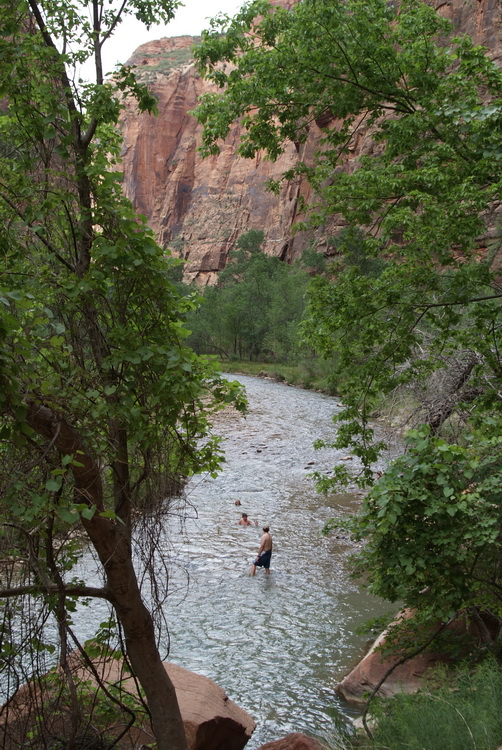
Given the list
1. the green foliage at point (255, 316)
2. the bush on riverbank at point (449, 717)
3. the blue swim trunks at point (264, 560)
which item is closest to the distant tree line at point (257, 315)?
the green foliage at point (255, 316)

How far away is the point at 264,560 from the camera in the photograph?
38.0 ft

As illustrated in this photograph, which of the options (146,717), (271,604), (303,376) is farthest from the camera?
(303,376)

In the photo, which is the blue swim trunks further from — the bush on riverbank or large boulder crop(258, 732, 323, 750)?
the bush on riverbank

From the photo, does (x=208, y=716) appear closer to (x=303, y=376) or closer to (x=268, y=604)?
(x=268, y=604)

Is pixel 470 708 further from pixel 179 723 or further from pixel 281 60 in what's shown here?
pixel 281 60

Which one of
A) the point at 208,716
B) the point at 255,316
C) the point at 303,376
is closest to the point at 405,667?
the point at 208,716

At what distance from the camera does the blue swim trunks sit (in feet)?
37.9

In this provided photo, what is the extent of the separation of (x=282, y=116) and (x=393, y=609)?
7.31 m

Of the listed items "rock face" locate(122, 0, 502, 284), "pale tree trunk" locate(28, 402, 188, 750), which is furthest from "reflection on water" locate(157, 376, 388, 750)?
"rock face" locate(122, 0, 502, 284)

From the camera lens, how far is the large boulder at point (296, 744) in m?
5.54

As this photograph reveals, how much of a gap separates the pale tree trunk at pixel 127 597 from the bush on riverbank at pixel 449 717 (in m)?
1.69

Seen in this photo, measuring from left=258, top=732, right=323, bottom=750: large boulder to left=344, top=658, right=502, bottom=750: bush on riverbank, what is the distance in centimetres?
45

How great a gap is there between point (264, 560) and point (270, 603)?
1.14 metres

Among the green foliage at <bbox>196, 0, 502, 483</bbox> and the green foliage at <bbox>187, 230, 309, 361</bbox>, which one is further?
the green foliage at <bbox>187, 230, 309, 361</bbox>
